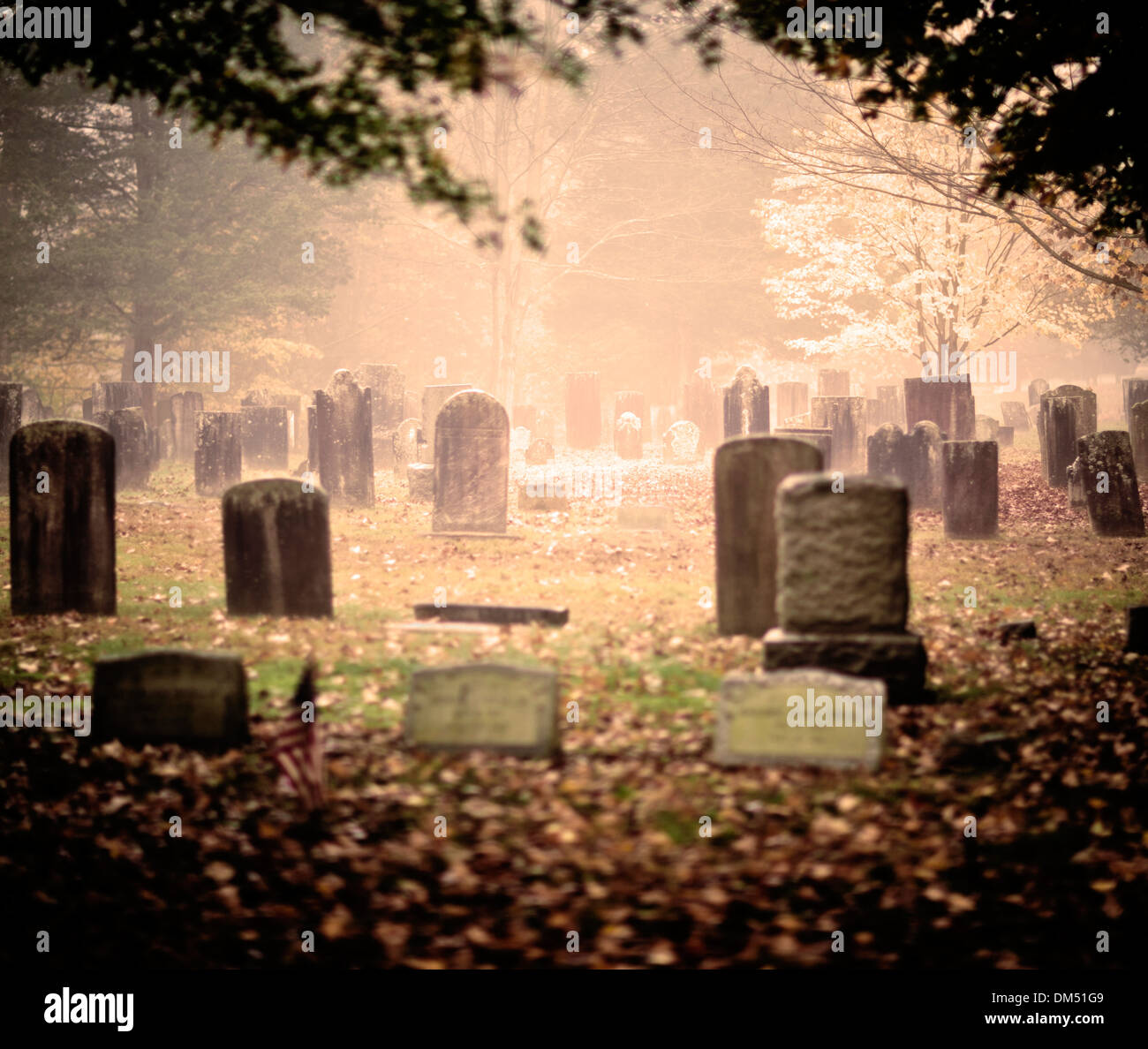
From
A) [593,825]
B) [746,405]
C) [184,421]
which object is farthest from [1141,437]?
[184,421]

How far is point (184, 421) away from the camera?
27047 mm

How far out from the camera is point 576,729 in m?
7.21

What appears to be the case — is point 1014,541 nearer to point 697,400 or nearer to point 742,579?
point 742,579

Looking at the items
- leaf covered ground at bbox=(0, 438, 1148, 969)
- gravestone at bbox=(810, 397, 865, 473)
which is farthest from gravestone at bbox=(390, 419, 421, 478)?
leaf covered ground at bbox=(0, 438, 1148, 969)

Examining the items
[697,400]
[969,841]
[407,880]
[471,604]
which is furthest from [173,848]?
[697,400]

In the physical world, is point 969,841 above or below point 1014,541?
below

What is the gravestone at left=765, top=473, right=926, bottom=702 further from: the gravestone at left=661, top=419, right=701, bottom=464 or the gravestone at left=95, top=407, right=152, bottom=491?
the gravestone at left=661, top=419, right=701, bottom=464

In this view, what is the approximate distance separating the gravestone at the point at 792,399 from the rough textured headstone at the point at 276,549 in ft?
81.9

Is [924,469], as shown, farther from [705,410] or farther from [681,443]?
[705,410]

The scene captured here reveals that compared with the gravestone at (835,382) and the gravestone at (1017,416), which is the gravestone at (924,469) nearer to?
the gravestone at (835,382)

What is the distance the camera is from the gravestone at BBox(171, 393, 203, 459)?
1058 inches

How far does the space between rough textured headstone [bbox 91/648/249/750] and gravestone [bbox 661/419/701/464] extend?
843 inches

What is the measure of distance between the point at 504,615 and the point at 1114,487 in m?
8.81

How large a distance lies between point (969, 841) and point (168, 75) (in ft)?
21.2
